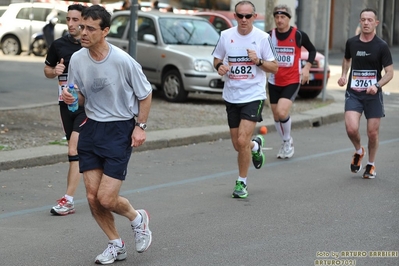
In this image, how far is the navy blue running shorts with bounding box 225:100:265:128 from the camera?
9242 mm

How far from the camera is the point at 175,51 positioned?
58.3ft

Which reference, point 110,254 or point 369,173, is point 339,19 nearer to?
point 369,173

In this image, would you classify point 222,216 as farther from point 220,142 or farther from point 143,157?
point 220,142

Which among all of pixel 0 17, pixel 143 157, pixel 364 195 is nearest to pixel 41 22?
pixel 0 17

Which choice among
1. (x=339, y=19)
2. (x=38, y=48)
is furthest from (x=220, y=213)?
(x=339, y=19)

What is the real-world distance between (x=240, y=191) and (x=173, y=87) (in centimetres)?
879

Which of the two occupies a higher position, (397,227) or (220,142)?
(397,227)

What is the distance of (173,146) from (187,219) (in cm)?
511

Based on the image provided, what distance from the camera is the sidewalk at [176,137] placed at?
11.0 metres

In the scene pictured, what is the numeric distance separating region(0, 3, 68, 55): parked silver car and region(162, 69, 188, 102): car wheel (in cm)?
1054

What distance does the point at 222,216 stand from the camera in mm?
8258

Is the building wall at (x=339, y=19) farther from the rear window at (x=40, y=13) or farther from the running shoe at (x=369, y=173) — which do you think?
the running shoe at (x=369, y=173)

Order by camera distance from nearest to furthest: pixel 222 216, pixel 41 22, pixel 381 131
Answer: pixel 222 216 < pixel 381 131 < pixel 41 22

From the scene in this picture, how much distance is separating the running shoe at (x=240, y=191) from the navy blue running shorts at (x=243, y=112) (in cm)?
63
